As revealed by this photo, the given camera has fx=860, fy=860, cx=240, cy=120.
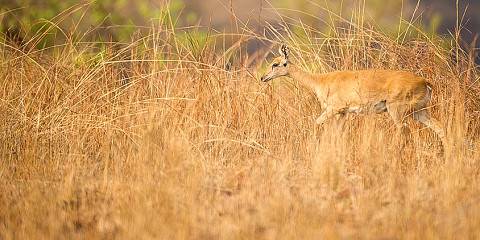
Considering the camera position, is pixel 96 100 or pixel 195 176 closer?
pixel 195 176

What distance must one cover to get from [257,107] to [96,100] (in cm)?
175

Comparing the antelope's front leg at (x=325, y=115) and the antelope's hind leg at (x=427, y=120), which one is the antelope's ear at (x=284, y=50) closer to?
the antelope's front leg at (x=325, y=115)

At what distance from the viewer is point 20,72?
9.35 metres

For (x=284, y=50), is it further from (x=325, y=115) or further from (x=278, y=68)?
(x=325, y=115)

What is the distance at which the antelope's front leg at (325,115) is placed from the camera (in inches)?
376

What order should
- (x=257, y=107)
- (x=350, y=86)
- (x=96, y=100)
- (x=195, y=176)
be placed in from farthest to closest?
(x=350, y=86), (x=257, y=107), (x=96, y=100), (x=195, y=176)

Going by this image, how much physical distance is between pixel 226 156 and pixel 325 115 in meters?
2.55

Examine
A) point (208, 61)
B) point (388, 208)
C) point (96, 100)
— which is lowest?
point (388, 208)

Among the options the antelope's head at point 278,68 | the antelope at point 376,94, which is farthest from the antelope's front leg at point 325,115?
the antelope's head at point 278,68

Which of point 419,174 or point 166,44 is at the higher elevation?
point 166,44

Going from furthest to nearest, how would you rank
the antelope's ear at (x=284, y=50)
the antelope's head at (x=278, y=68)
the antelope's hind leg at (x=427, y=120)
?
1. the antelope's head at (x=278, y=68)
2. the antelope's ear at (x=284, y=50)
3. the antelope's hind leg at (x=427, y=120)

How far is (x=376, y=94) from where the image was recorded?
399 inches

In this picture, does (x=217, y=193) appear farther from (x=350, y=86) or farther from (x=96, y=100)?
(x=350, y=86)

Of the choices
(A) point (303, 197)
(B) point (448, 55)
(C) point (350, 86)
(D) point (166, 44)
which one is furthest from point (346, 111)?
(A) point (303, 197)
